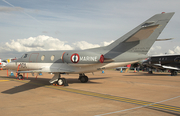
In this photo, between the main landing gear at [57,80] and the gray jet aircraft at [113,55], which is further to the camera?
the main landing gear at [57,80]

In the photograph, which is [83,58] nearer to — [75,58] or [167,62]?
[75,58]

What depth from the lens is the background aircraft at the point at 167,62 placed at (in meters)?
28.1

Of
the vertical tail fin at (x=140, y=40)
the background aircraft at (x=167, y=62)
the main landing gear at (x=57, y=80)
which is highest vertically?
the vertical tail fin at (x=140, y=40)

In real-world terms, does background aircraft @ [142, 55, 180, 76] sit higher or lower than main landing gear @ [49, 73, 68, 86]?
higher

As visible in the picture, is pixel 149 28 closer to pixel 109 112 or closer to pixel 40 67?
pixel 109 112

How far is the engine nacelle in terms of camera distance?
41.6 ft

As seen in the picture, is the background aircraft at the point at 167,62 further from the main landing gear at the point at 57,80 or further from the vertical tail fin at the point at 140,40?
the main landing gear at the point at 57,80

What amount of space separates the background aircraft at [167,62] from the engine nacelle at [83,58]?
19740 millimetres

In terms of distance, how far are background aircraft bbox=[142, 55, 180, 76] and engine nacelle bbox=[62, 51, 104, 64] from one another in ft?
64.8

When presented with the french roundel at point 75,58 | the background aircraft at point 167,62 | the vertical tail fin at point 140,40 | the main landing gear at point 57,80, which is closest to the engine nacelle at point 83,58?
the french roundel at point 75,58

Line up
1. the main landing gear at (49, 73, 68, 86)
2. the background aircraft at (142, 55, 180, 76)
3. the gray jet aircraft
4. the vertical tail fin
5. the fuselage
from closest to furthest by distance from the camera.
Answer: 1. the vertical tail fin
2. the gray jet aircraft
3. the fuselage
4. the main landing gear at (49, 73, 68, 86)
5. the background aircraft at (142, 55, 180, 76)

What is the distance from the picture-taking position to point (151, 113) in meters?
6.13

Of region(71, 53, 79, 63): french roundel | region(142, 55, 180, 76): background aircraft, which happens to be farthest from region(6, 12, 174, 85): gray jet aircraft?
region(142, 55, 180, 76): background aircraft

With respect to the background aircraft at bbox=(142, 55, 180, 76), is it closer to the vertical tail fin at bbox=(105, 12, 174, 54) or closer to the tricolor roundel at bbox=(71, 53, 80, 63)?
the vertical tail fin at bbox=(105, 12, 174, 54)
